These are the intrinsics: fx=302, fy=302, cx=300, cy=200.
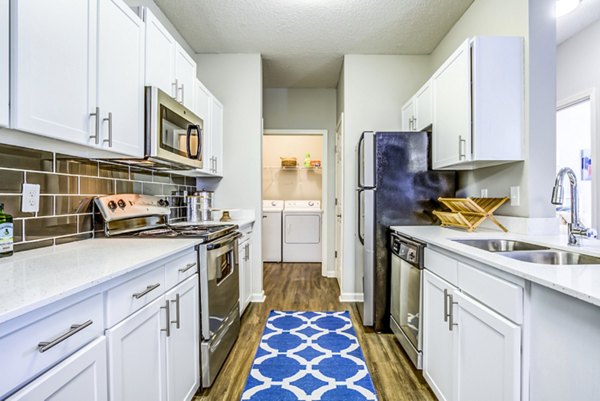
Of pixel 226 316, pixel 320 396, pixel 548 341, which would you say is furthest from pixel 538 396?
pixel 226 316

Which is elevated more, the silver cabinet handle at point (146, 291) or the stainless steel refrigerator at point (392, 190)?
the stainless steel refrigerator at point (392, 190)

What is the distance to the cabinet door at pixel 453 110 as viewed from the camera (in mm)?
1926

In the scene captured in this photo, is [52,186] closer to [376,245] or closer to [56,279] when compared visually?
[56,279]

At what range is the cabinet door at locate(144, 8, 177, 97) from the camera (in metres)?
1.73

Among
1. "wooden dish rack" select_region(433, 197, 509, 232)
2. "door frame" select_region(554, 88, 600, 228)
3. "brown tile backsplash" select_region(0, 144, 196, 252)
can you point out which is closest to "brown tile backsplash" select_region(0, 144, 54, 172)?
"brown tile backsplash" select_region(0, 144, 196, 252)

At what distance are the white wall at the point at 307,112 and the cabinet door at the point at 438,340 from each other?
2507 millimetres

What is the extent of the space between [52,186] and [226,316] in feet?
4.08

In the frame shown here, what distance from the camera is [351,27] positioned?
109 inches

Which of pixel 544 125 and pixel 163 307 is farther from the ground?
pixel 544 125

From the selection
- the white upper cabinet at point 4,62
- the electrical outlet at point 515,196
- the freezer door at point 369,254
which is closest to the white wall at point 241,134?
the freezer door at point 369,254

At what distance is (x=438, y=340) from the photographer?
160 centimetres

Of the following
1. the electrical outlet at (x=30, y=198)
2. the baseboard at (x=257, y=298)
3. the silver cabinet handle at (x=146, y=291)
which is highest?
the electrical outlet at (x=30, y=198)

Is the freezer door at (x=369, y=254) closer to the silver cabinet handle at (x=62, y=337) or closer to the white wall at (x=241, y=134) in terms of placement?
the white wall at (x=241, y=134)

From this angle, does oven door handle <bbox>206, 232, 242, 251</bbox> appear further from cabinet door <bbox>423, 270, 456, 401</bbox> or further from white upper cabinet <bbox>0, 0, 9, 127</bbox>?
cabinet door <bbox>423, 270, 456, 401</bbox>
